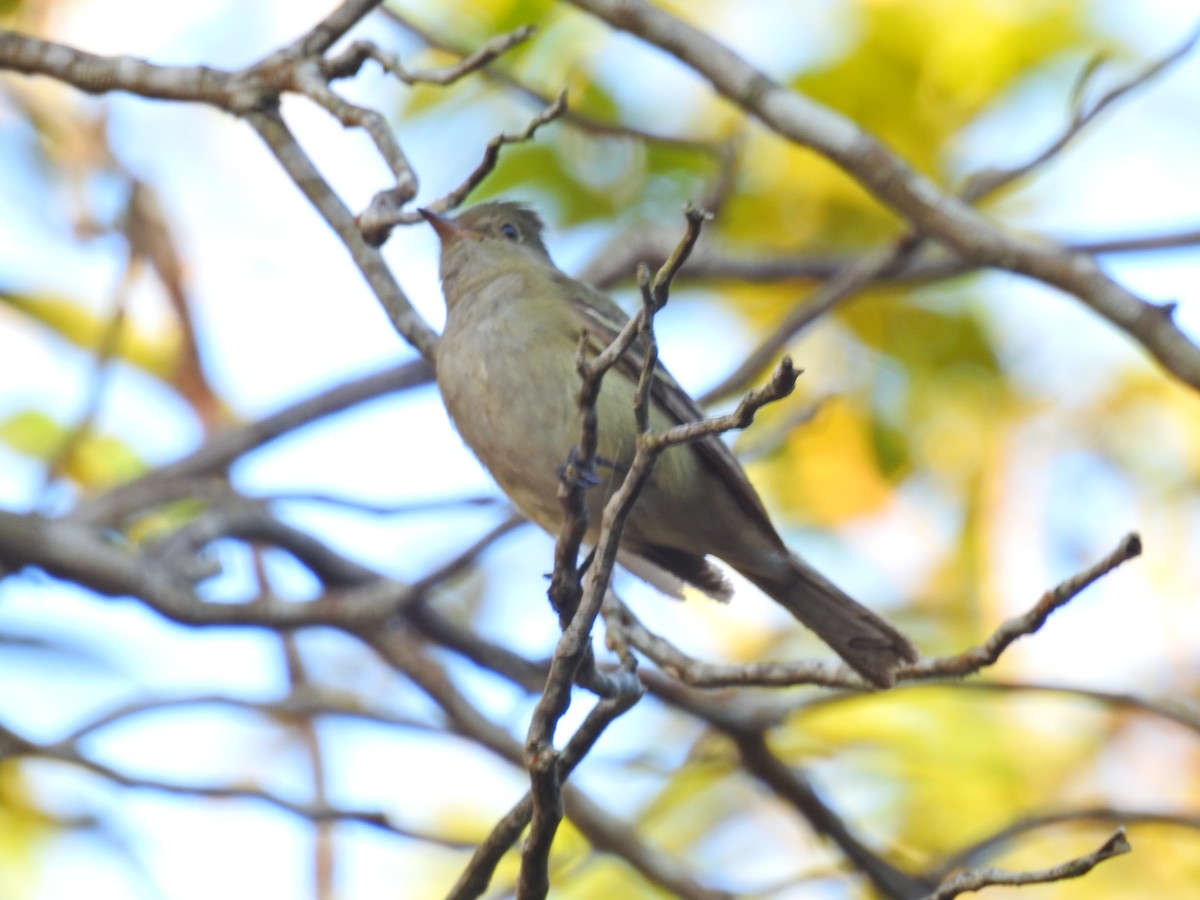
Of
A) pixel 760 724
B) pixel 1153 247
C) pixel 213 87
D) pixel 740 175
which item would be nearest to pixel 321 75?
pixel 213 87

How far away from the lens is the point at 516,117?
23.6 ft

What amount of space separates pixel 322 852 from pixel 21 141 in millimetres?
4221

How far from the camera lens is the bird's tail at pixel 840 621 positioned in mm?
4387

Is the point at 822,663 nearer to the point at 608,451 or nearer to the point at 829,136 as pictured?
the point at 608,451

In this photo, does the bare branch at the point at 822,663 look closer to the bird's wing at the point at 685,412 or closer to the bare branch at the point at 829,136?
the bird's wing at the point at 685,412

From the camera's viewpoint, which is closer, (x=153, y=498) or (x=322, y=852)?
(x=153, y=498)

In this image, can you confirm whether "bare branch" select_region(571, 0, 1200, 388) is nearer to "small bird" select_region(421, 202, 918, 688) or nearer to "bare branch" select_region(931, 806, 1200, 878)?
"small bird" select_region(421, 202, 918, 688)

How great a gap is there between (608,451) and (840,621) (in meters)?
0.92

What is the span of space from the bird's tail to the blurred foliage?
6.55 feet

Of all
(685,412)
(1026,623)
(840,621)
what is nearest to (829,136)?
(685,412)

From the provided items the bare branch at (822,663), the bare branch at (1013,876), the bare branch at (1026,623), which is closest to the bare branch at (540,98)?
the bare branch at (822,663)

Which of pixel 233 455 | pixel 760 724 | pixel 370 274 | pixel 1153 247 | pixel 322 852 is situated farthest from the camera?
pixel 322 852

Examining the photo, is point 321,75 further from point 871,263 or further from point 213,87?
point 871,263

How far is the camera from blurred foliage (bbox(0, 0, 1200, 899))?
7152mm
